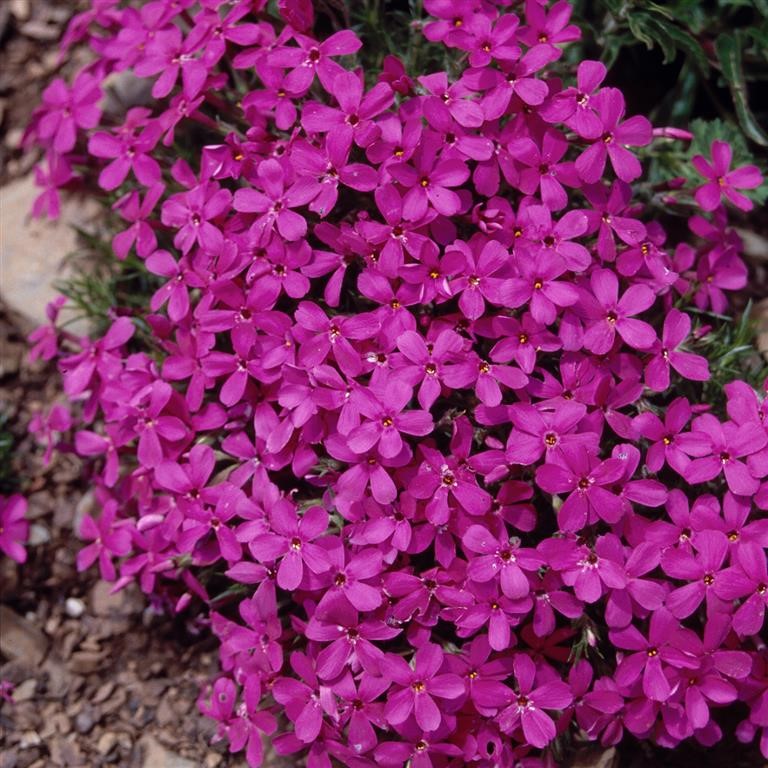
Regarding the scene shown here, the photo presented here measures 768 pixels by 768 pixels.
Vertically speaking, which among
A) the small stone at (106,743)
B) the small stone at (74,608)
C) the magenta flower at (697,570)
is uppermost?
the magenta flower at (697,570)

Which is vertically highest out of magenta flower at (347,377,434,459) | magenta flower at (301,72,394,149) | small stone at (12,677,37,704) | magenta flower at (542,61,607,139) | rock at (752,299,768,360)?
magenta flower at (301,72,394,149)

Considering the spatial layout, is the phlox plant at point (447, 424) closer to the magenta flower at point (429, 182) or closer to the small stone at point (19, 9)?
the magenta flower at point (429, 182)

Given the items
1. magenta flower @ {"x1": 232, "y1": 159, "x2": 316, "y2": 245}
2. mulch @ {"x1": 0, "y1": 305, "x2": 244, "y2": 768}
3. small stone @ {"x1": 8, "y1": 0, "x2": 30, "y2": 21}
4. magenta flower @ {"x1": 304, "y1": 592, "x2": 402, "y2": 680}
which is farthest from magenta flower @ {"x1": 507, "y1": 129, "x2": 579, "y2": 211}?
small stone @ {"x1": 8, "y1": 0, "x2": 30, "y2": 21}

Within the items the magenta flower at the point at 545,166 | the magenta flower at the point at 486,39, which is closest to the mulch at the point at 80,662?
the magenta flower at the point at 545,166

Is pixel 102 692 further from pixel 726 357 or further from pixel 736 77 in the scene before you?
pixel 736 77

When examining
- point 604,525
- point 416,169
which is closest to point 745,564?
point 604,525

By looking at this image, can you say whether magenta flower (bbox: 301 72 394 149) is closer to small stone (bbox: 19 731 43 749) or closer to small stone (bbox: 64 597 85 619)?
small stone (bbox: 64 597 85 619)

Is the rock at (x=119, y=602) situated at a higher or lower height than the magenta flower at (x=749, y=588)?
lower

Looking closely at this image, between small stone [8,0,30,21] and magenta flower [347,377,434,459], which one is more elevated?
small stone [8,0,30,21]

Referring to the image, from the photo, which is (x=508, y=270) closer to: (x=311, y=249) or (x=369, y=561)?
(x=311, y=249)
